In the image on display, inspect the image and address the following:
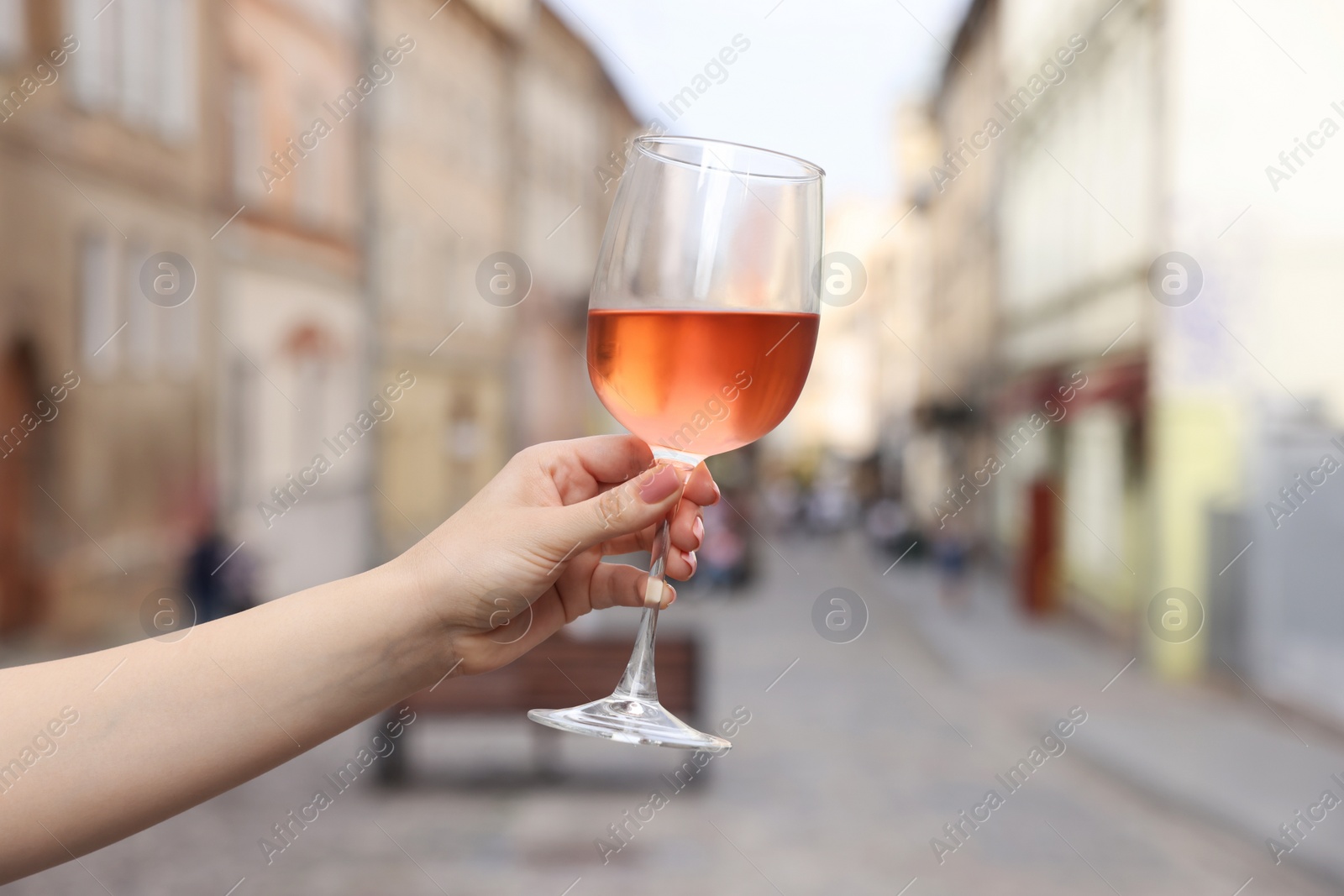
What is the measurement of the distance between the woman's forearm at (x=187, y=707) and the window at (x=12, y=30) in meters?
13.2

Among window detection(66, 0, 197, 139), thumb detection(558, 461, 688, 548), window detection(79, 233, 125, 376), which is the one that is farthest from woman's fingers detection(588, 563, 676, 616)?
window detection(66, 0, 197, 139)

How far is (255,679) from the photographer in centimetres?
138

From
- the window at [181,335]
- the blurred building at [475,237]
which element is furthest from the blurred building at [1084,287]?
the window at [181,335]

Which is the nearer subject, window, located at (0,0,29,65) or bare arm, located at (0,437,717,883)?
bare arm, located at (0,437,717,883)

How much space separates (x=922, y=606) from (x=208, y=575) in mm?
13330

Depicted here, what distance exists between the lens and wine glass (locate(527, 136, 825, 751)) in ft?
4.10

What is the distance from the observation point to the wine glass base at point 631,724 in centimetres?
115

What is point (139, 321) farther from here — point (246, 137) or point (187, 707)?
point (187, 707)

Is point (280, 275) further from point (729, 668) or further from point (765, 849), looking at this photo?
point (765, 849)

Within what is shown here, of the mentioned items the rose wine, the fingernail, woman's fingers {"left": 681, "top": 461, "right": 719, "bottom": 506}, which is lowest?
Answer: woman's fingers {"left": 681, "top": 461, "right": 719, "bottom": 506}

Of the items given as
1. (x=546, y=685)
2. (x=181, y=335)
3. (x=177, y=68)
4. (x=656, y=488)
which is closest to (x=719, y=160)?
(x=656, y=488)

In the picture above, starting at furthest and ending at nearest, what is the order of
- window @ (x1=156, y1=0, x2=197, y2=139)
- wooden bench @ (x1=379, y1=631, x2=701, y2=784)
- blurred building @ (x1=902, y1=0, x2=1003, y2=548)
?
blurred building @ (x1=902, y1=0, x2=1003, y2=548), window @ (x1=156, y1=0, x2=197, y2=139), wooden bench @ (x1=379, y1=631, x2=701, y2=784)

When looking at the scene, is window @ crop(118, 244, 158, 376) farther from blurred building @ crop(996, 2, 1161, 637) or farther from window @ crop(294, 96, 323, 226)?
blurred building @ crop(996, 2, 1161, 637)

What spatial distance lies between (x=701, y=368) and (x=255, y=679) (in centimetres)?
61
